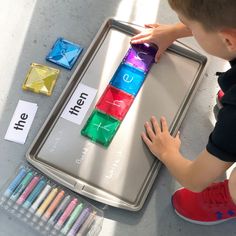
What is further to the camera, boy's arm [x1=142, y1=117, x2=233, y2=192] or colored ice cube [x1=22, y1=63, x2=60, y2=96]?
colored ice cube [x1=22, y1=63, x2=60, y2=96]

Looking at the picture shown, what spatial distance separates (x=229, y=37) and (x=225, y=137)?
0.17 metres

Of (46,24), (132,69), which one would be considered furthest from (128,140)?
(46,24)

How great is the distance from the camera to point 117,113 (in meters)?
1.00

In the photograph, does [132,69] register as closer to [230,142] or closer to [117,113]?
[117,113]

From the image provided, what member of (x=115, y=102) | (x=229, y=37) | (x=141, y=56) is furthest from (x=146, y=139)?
(x=229, y=37)

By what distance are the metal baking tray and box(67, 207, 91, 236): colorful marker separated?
4cm

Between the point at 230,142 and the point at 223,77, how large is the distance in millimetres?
132

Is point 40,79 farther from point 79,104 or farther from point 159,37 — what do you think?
point 159,37

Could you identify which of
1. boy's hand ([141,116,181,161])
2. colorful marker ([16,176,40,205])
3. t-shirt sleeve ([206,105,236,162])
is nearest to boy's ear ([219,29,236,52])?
t-shirt sleeve ([206,105,236,162])

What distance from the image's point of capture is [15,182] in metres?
0.94

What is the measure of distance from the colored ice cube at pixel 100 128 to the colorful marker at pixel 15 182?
0.17 metres

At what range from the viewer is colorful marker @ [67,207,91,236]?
902 mm

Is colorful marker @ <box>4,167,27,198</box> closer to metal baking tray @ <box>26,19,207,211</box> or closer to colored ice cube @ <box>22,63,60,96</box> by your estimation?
metal baking tray @ <box>26,19,207,211</box>

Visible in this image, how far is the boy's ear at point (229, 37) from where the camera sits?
655 mm
